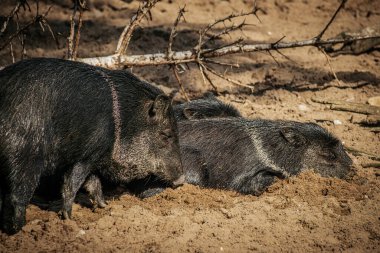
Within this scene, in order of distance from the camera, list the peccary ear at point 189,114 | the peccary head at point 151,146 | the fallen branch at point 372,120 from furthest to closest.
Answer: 1. the fallen branch at point 372,120
2. the peccary ear at point 189,114
3. the peccary head at point 151,146

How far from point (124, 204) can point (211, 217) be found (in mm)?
796

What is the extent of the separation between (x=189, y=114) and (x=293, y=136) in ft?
3.82

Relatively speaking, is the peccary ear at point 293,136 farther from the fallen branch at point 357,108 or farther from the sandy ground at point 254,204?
the fallen branch at point 357,108

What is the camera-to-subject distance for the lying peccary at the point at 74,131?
121 inches

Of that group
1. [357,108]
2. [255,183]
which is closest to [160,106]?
[255,183]

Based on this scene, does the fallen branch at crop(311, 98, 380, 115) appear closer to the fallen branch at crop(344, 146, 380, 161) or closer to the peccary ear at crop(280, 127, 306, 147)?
the fallen branch at crop(344, 146, 380, 161)

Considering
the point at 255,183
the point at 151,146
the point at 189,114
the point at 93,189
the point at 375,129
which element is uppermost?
the point at 151,146

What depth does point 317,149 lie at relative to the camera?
442cm

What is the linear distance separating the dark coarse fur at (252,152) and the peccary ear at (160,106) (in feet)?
2.27

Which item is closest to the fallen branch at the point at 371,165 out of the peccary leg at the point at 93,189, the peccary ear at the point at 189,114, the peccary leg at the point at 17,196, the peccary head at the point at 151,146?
the peccary ear at the point at 189,114

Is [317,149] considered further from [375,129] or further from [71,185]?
[71,185]

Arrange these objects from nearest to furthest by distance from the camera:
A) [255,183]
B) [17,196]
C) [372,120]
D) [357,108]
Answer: [17,196]
[255,183]
[372,120]
[357,108]

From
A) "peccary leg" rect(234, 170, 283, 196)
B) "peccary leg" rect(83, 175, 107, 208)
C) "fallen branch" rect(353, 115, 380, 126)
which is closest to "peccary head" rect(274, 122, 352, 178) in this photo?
"peccary leg" rect(234, 170, 283, 196)

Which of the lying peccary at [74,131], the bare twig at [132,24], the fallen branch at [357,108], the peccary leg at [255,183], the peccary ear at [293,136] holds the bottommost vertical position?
the peccary leg at [255,183]
